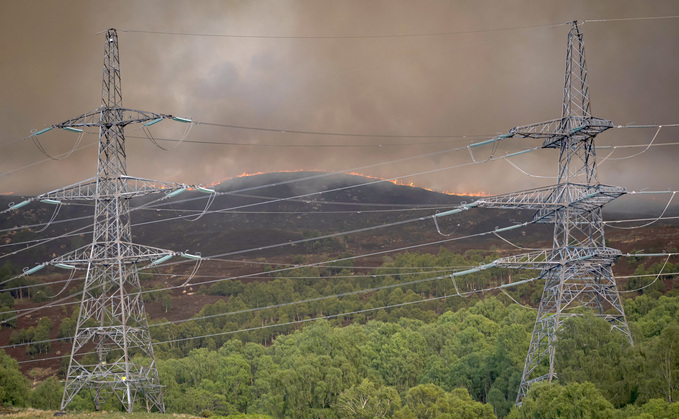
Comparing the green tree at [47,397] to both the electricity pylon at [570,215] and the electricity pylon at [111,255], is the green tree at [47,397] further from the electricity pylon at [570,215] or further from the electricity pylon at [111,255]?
the electricity pylon at [570,215]

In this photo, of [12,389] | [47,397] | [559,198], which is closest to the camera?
[559,198]

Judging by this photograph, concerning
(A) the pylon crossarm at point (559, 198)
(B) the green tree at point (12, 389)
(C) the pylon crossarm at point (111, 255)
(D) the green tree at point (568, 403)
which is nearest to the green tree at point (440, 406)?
(D) the green tree at point (568, 403)

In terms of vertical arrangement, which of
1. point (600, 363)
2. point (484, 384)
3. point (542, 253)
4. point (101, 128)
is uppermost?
point (101, 128)

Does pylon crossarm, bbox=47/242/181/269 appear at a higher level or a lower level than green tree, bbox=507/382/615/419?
higher

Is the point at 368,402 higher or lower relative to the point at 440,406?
lower

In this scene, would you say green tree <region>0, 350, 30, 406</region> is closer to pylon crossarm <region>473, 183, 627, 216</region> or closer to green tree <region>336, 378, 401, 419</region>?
green tree <region>336, 378, 401, 419</region>

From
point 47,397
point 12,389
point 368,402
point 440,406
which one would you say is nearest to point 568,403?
point 440,406

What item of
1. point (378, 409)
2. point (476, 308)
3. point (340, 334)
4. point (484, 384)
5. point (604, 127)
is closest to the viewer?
point (604, 127)

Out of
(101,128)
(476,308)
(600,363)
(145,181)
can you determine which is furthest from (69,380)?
(476,308)

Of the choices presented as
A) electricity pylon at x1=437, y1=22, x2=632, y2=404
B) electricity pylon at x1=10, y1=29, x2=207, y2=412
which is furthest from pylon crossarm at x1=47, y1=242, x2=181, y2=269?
electricity pylon at x1=437, y1=22, x2=632, y2=404

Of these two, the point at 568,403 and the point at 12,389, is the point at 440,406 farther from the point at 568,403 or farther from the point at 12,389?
the point at 12,389

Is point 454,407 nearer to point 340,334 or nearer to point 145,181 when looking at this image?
point 145,181
